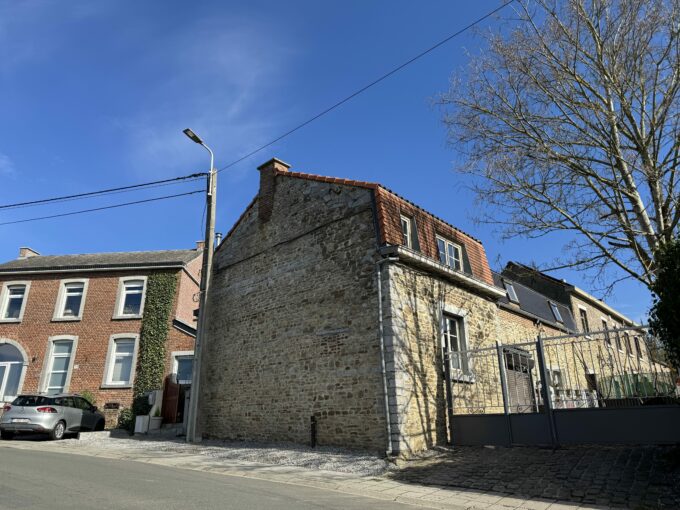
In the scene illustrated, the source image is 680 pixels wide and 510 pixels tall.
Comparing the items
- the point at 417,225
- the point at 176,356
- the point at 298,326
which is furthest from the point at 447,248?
the point at 176,356

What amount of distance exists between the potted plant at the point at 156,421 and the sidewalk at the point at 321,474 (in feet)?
9.49

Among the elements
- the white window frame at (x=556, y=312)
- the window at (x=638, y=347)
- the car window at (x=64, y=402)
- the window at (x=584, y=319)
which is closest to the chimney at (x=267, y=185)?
the car window at (x=64, y=402)

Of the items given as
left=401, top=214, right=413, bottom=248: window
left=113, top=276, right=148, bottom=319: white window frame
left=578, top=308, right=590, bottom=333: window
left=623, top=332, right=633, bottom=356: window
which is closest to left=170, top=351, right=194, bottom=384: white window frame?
left=113, top=276, right=148, bottom=319: white window frame

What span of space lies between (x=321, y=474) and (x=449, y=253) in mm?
7316

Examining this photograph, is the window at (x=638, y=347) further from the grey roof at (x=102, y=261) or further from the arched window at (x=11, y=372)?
the arched window at (x=11, y=372)

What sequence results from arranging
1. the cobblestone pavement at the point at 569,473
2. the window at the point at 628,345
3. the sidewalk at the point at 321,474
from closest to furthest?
1. the cobblestone pavement at the point at 569,473
2. the sidewalk at the point at 321,474
3. the window at the point at 628,345

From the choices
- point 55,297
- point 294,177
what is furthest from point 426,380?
point 55,297

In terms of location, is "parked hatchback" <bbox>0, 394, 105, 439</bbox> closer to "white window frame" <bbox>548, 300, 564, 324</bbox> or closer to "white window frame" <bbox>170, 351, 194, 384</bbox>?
"white window frame" <bbox>170, 351, 194, 384</bbox>

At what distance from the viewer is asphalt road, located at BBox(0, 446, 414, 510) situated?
5391 millimetres

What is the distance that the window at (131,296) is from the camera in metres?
20.4

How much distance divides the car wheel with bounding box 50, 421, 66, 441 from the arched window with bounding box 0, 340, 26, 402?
7288 mm

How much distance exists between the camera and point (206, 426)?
14.2 metres

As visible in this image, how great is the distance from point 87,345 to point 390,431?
1525 cm

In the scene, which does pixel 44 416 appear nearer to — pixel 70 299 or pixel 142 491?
pixel 70 299
